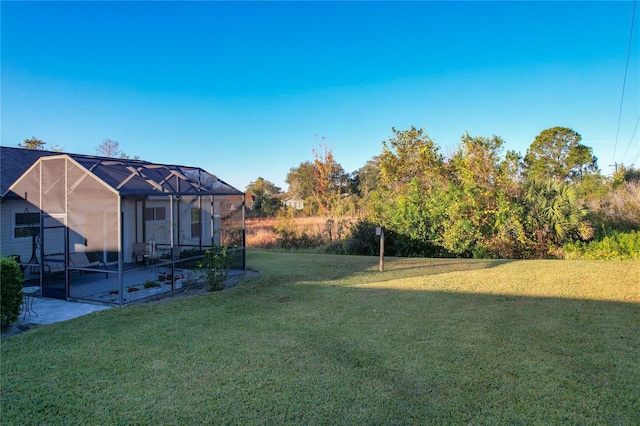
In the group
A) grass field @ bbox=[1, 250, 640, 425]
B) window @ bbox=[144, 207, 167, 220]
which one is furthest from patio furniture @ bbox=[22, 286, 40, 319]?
window @ bbox=[144, 207, 167, 220]

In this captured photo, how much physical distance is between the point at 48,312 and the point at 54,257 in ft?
7.25

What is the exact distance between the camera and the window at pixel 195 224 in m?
10.2

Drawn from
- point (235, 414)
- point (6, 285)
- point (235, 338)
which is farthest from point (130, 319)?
point (235, 414)

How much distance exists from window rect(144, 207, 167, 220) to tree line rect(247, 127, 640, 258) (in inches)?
264

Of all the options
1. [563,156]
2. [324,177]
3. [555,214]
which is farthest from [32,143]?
[563,156]

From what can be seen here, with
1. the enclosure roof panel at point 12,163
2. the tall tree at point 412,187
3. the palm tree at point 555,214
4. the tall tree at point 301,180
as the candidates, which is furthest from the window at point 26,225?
the tall tree at point 301,180

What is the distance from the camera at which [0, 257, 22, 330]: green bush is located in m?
5.08

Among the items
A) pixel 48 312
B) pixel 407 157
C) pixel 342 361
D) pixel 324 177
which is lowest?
pixel 342 361

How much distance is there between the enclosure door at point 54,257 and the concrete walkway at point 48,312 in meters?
0.22

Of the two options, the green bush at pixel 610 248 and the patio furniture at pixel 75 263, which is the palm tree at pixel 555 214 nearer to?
the green bush at pixel 610 248

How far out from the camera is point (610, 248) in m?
11.7

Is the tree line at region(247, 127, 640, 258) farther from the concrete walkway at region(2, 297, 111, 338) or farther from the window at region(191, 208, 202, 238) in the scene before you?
the concrete walkway at region(2, 297, 111, 338)

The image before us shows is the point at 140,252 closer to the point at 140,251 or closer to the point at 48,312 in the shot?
the point at 140,251

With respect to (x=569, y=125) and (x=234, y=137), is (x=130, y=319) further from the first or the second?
(x=569, y=125)
